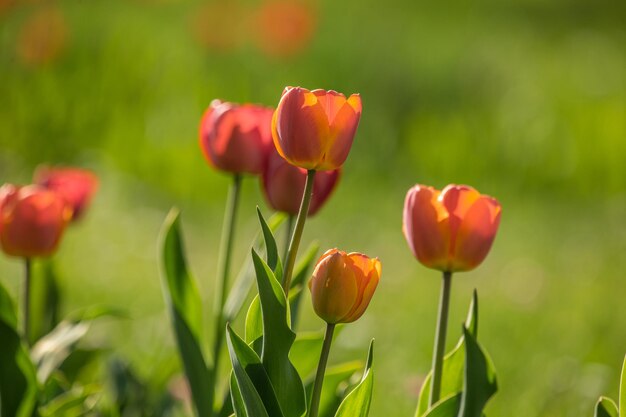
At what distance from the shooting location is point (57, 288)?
1682 millimetres

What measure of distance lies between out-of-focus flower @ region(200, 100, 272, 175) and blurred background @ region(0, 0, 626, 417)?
33.3 inches

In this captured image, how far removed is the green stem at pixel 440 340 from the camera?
41.8 inches

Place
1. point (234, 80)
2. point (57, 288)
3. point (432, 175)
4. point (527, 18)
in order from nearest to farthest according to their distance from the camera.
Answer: point (57, 288), point (432, 175), point (234, 80), point (527, 18)

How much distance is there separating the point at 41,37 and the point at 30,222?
2.90 meters

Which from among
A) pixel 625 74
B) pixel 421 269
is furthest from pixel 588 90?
pixel 421 269

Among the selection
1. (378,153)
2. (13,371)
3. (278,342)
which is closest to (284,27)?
(378,153)

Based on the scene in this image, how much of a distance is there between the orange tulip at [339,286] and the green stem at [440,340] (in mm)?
126

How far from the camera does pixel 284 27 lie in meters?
4.52

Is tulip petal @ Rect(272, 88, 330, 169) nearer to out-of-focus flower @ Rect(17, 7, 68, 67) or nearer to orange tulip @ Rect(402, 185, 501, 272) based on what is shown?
orange tulip @ Rect(402, 185, 501, 272)

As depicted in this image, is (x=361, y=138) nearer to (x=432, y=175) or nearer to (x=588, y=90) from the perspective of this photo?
(x=432, y=175)

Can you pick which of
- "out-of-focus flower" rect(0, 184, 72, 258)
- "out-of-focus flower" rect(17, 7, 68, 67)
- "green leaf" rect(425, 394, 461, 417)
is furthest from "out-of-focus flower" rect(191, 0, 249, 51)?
"green leaf" rect(425, 394, 461, 417)

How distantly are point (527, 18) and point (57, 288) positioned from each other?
5.51 m

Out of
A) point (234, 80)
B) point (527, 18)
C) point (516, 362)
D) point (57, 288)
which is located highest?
point (527, 18)

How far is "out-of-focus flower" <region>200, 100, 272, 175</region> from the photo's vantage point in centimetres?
134
